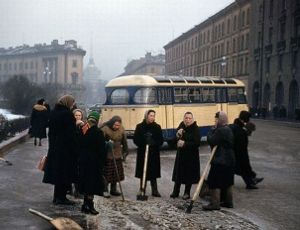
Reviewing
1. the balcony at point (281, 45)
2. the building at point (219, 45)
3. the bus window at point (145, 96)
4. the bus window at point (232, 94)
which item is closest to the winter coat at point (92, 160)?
the bus window at point (145, 96)

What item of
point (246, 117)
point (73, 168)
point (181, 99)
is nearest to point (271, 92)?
point (181, 99)

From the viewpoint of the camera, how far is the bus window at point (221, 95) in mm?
21750

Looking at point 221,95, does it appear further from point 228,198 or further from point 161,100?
point 228,198

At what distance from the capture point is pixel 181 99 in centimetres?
1948

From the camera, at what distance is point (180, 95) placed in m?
19.5

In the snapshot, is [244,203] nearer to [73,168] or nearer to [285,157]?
[73,168]

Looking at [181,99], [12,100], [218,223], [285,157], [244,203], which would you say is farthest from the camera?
[12,100]

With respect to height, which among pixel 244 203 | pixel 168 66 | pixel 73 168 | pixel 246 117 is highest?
pixel 168 66

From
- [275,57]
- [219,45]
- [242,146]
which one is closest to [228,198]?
[242,146]

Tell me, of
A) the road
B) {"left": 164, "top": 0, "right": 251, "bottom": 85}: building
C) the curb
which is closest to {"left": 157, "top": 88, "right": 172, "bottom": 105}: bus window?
the road

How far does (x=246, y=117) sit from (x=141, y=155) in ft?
9.07

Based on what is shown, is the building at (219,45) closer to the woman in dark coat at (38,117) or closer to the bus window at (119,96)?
the bus window at (119,96)

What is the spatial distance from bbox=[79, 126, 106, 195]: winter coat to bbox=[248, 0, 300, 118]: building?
136 ft

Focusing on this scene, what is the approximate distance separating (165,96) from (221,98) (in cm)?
421
